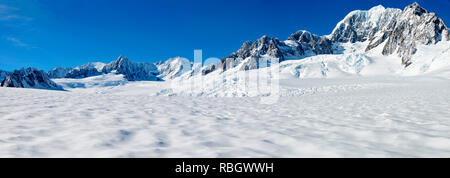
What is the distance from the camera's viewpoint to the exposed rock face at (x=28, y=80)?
83750 mm

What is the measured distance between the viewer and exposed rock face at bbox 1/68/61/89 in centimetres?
8375

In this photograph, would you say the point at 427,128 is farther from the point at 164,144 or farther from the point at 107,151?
the point at 107,151

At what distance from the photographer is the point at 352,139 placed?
4.05 metres

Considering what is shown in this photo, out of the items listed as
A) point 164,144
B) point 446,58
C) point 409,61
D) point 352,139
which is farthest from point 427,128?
point 409,61

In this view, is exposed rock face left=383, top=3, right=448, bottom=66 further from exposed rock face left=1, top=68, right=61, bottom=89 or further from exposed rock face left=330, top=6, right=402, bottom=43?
exposed rock face left=1, top=68, right=61, bottom=89

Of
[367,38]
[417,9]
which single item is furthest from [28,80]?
[367,38]

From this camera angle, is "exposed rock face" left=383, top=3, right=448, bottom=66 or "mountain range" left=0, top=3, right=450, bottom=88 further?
"mountain range" left=0, top=3, right=450, bottom=88

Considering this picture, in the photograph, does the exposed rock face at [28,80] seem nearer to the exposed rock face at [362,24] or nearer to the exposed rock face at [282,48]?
the exposed rock face at [282,48]

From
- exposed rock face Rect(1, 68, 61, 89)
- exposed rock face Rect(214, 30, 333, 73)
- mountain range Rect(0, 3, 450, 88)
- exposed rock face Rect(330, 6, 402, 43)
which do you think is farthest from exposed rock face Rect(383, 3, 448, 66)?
exposed rock face Rect(1, 68, 61, 89)

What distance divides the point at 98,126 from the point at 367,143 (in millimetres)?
5793

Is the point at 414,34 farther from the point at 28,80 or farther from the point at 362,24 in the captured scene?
the point at 28,80

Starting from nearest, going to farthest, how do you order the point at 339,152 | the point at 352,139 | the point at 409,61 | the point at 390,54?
the point at 339,152
the point at 352,139
the point at 409,61
the point at 390,54
